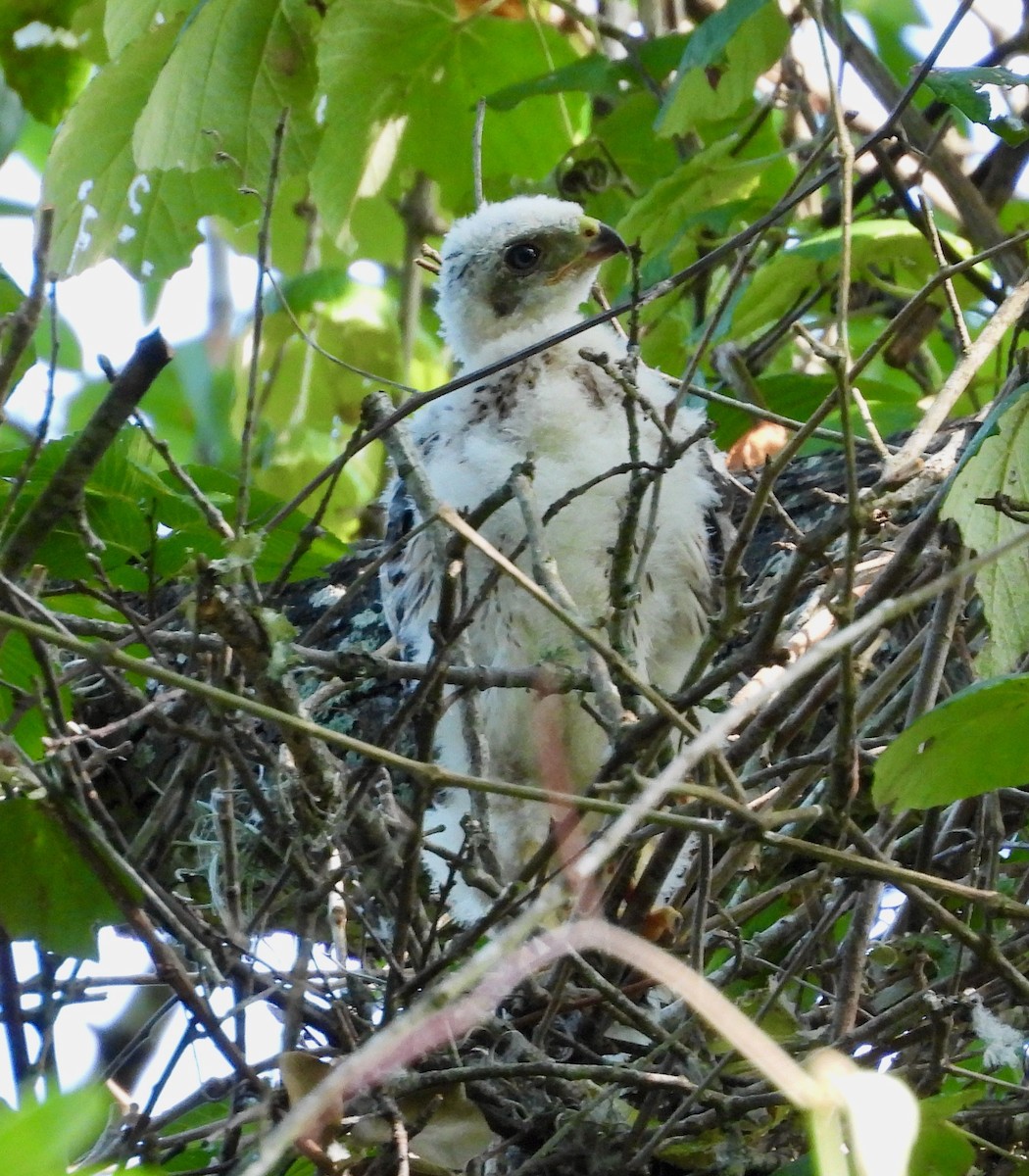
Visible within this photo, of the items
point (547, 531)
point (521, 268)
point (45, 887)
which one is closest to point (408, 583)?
point (547, 531)

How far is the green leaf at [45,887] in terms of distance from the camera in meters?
1.60

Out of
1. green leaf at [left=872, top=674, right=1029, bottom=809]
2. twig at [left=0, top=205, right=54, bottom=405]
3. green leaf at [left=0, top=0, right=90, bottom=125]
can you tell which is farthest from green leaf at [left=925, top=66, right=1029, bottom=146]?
green leaf at [left=0, top=0, right=90, bottom=125]

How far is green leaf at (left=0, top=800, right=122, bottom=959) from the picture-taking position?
1598 mm

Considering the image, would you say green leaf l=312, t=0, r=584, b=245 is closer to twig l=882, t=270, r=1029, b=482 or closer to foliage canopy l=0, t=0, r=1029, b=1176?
foliage canopy l=0, t=0, r=1029, b=1176

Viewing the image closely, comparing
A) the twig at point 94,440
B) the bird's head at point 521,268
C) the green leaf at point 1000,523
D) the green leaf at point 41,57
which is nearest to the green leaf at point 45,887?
the twig at point 94,440

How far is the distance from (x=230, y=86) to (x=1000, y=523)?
160 centimetres

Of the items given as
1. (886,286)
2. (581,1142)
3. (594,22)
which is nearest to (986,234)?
(886,286)

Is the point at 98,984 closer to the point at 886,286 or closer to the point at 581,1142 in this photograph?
the point at 581,1142

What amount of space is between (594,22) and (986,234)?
0.90 m

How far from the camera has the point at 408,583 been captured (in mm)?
2469

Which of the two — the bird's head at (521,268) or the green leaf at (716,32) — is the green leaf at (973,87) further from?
the bird's head at (521,268)

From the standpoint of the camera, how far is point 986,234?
292 centimetres

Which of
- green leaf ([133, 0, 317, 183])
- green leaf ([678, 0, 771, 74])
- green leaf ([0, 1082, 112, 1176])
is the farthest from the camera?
green leaf ([133, 0, 317, 183])

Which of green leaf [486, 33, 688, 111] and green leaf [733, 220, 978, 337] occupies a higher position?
green leaf [486, 33, 688, 111]
